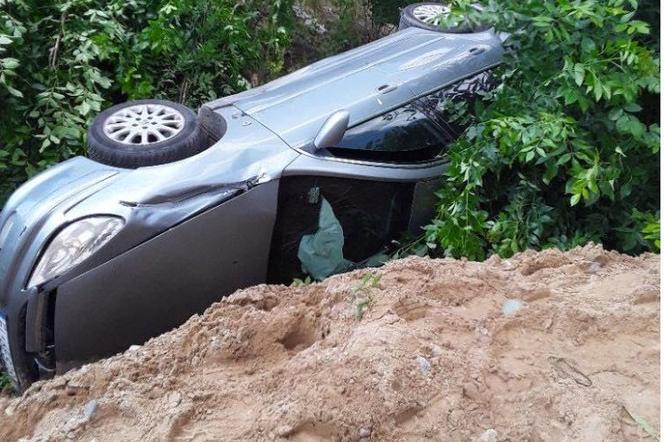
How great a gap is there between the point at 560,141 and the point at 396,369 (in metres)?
1.92

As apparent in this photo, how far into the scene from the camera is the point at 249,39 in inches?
261

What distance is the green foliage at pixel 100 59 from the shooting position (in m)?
5.26

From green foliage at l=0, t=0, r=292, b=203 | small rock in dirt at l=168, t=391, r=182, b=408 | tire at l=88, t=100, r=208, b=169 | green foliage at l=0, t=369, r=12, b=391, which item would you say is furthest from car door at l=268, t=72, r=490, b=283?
green foliage at l=0, t=0, r=292, b=203

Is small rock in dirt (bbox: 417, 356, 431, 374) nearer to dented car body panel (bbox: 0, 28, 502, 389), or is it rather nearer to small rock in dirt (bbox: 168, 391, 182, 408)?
small rock in dirt (bbox: 168, 391, 182, 408)

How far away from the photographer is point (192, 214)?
3797 millimetres

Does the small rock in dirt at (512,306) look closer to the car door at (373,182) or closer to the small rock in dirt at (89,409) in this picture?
the small rock in dirt at (89,409)

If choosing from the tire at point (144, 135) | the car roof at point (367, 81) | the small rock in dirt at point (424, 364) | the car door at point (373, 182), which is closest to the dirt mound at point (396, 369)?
the small rock in dirt at point (424, 364)

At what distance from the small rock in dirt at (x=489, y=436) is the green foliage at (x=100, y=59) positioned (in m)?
4.04

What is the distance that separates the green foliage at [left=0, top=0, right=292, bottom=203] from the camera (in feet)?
17.3

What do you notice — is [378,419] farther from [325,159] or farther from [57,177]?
[57,177]

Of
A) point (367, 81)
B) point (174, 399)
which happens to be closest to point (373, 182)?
point (367, 81)

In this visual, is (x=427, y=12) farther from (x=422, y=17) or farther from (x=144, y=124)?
(x=144, y=124)

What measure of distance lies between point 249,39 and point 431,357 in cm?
488

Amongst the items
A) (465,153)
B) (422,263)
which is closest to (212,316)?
(422,263)
